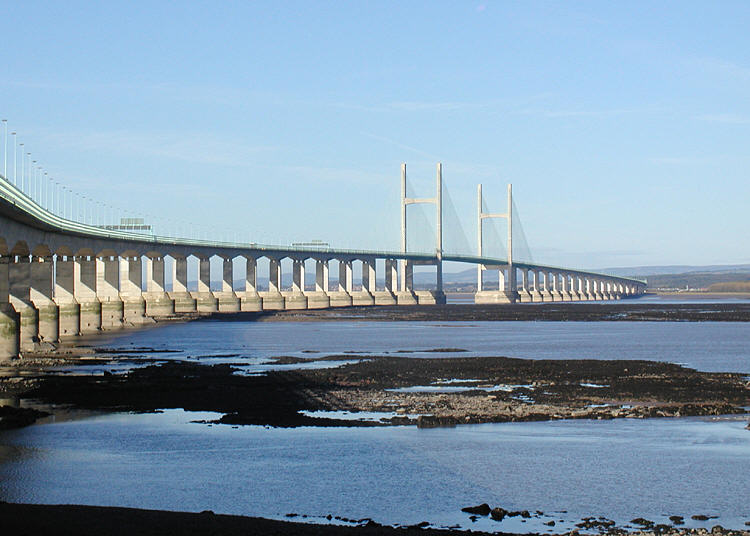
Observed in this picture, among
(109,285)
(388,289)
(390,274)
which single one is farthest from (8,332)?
(388,289)

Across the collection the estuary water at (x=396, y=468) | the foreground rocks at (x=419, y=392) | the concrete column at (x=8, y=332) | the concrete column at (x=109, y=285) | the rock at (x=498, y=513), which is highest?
the concrete column at (x=109, y=285)

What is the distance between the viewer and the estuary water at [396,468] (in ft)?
58.5

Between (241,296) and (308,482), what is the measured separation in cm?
11130

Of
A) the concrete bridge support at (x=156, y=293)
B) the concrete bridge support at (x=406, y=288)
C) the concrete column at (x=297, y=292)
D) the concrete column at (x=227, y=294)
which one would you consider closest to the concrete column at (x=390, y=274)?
the concrete bridge support at (x=406, y=288)

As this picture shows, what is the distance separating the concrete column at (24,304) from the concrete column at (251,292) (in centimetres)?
6597

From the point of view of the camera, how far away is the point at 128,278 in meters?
109

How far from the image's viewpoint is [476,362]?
46.2 meters

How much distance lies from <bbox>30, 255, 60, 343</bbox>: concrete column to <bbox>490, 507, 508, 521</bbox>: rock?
1872 inches

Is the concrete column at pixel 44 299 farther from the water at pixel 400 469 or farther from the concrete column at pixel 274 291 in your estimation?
the concrete column at pixel 274 291

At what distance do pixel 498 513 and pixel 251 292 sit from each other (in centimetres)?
11697

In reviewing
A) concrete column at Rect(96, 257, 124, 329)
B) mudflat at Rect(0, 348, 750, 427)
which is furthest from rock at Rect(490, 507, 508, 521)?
concrete column at Rect(96, 257, 124, 329)

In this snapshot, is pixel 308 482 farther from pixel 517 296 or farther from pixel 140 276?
pixel 517 296

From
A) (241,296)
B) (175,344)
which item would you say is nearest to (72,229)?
(175,344)

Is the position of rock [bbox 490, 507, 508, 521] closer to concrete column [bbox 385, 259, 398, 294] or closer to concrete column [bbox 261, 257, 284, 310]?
concrete column [bbox 261, 257, 284, 310]
